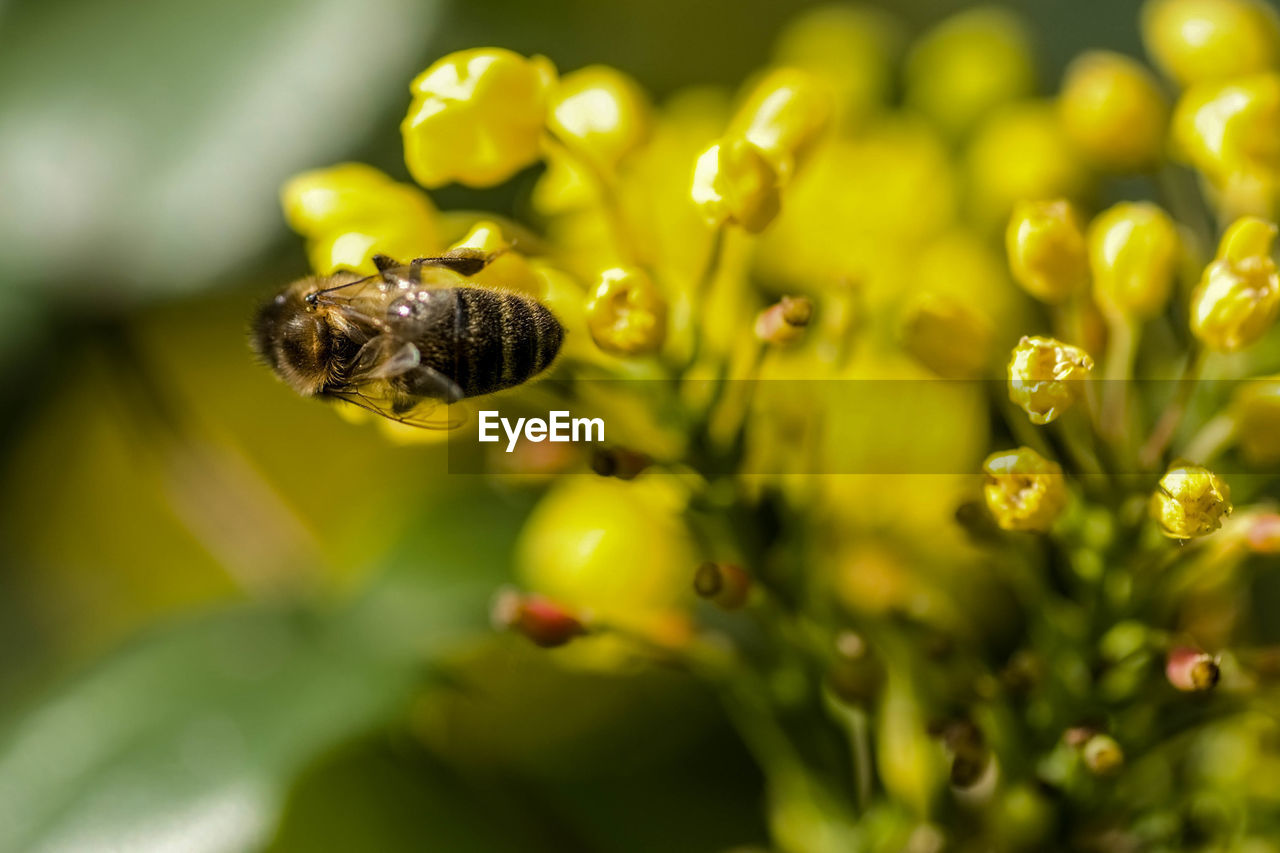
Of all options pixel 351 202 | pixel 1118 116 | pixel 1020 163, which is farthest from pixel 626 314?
pixel 1020 163

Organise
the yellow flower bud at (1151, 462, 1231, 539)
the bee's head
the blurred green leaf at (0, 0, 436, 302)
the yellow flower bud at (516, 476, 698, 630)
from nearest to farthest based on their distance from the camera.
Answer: the yellow flower bud at (1151, 462, 1231, 539), the bee's head, the yellow flower bud at (516, 476, 698, 630), the blurred green leaf at (0, 0, 436, 302)

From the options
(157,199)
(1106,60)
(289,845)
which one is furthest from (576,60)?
(289,845)

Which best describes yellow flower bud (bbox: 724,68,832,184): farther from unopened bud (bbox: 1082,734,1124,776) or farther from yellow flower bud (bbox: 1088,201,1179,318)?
unopened bud (bbox: 1082,734,1124,776)

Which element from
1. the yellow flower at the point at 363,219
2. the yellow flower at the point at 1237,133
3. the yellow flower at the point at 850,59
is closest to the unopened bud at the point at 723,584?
the yellow flower at the point at 363,219

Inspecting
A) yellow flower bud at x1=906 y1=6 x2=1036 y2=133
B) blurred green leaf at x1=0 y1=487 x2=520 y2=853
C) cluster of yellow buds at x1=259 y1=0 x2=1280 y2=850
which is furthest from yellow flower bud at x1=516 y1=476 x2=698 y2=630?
yellow flower bud at x1=906 y1=6 x2=1036 y2=133

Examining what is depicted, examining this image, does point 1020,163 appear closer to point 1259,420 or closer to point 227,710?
point 1259,420

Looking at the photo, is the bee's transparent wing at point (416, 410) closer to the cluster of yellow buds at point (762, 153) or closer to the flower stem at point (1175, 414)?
the cluster of yellow buds at point (762, 153)
